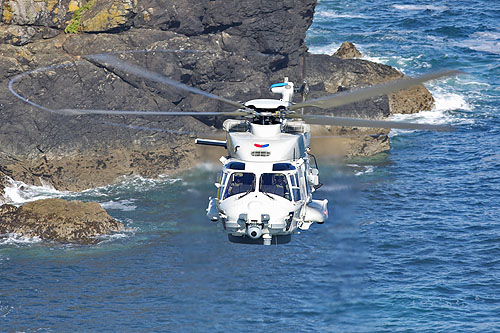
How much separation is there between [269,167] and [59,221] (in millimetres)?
24614

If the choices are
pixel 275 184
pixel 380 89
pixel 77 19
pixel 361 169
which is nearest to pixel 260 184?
pixel 275 184

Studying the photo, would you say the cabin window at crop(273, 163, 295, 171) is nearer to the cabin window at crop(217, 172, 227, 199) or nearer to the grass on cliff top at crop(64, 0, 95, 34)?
the cabin window at crop(217, 172, 227, 199)

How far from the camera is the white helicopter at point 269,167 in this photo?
130 feet

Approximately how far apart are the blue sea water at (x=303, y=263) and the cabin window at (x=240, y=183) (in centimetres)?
1315

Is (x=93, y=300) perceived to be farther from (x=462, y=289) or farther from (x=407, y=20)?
(x=407, y=20)

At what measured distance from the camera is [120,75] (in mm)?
70938

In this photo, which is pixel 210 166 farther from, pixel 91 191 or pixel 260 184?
pixel 260 184

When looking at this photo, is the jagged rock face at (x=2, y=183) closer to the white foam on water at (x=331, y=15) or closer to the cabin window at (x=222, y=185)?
the cabin window at (x=222, y=185)

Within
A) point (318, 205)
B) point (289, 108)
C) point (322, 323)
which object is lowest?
point (322, 323)

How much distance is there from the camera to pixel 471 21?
115750 millimetres

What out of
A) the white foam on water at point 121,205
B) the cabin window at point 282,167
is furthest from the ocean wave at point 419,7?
the cabin window at point 282,167

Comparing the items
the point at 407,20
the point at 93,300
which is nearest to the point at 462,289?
the point at 93,300

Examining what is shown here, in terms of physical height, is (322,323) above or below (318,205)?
below

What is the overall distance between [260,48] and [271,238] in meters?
37.1
